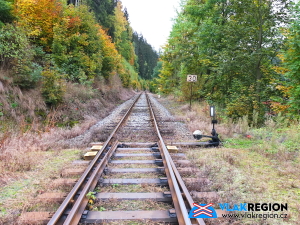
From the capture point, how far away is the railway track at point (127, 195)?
2.77 m

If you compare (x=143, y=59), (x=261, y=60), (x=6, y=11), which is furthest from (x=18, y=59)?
(x=143, y=59)

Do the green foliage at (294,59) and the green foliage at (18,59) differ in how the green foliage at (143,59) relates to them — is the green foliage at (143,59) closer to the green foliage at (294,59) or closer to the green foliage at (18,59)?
the green foliage at (18,59)

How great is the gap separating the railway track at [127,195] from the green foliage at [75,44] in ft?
28.8

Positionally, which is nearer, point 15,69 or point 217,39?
point 15,69

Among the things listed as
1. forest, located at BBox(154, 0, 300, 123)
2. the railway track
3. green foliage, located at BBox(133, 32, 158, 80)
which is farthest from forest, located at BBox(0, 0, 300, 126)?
green foliage, located at BBox(133, 32, 158, 80)

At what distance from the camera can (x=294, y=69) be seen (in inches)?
314

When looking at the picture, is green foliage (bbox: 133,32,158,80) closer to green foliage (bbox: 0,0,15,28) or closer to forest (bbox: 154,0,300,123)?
green foliage (bbox: 0,0,15,28)

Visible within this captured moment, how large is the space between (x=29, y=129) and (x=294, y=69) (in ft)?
32.3

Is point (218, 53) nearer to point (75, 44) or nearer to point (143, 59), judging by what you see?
point (75, 44)

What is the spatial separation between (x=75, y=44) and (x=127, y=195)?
40.5 ft

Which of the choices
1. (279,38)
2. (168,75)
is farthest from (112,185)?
(168,75)

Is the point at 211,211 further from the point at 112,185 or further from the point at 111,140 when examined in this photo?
the point at 111,140

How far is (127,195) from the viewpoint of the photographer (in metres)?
3.38

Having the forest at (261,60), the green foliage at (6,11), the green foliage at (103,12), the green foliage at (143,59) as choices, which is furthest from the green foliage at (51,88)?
the green foliage at (143,59)
